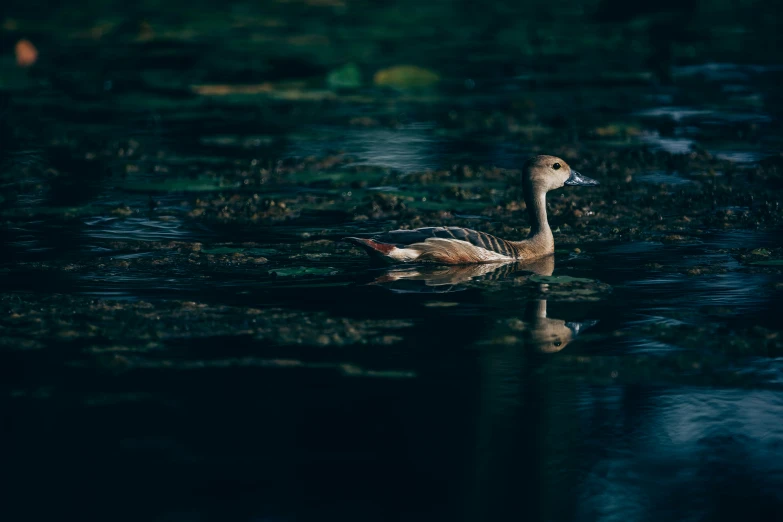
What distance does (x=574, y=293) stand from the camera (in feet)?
30.3

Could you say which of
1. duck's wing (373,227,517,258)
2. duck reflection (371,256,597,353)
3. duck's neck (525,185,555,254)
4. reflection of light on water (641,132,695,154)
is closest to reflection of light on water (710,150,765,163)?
reflection of light on water (641,132,695,154)

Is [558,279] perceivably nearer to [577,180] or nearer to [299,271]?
[299,271]

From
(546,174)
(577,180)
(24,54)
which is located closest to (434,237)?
(546,174)

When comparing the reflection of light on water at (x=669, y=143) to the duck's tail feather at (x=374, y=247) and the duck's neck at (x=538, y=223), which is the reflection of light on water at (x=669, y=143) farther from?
the duck's tail feather at (x=374, y=247)

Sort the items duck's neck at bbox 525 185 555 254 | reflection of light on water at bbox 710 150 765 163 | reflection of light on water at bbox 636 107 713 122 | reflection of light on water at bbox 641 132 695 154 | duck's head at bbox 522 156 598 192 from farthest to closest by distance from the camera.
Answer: reflection of light on water at bbox 636 107 713 122 < reflection of light on water at bbox 641 132 695 154 < reflection of light on water at bbox 710 150 765 163 < duck's head at bbox 522 156 598 192 < duck's neck at bbox 525 185 555 254

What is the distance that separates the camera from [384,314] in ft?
28.8

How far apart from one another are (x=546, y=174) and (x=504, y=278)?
1590 mm

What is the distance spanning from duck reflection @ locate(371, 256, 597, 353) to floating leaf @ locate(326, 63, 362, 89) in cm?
931

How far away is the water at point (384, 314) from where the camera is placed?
6.32 m

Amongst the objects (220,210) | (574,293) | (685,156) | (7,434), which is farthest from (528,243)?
(7,434)

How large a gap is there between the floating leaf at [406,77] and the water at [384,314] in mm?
801

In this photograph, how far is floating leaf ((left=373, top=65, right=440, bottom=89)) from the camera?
19.3 m

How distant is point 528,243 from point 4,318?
4.05 m

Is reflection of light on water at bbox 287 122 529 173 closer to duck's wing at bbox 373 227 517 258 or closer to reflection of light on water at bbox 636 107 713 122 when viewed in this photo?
reflection of light on water at bbox 636 107 713 122
